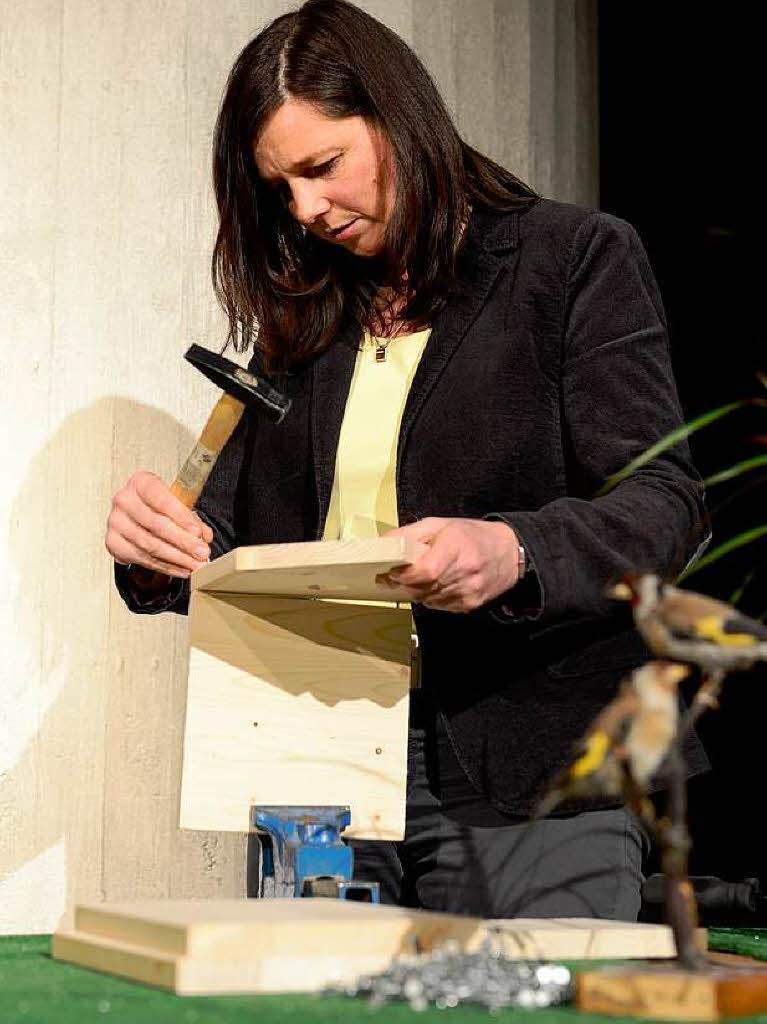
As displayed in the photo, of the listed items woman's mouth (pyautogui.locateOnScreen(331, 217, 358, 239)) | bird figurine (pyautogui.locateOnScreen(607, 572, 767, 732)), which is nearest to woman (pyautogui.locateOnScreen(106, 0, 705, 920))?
woman's mouth (pyautogui.locateOnScreen(331, 217, 358, 239))

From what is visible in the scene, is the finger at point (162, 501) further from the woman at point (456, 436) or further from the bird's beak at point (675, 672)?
the bird's beak at point (675, 672)

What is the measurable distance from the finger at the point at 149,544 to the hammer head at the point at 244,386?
17 centimetres

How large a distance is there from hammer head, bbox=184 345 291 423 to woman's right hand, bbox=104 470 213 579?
0.14 meters

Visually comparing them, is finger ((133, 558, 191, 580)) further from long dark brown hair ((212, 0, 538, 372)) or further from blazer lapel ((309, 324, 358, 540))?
long dark brown hair ((212, 0, 538, 372))

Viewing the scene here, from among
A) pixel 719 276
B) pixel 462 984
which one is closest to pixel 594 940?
pixel 462 984

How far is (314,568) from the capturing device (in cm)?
134

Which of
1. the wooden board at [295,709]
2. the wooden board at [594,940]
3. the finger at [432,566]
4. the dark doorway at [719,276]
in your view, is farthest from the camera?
the dark doorway at [719,276]

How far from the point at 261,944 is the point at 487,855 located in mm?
632

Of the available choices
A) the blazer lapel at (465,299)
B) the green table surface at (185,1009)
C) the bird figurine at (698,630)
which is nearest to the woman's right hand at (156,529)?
the blazer lapel at (465,299)

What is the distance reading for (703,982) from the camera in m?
0.92

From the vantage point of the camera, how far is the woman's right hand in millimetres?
1732

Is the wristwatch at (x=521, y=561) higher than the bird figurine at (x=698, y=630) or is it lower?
higher

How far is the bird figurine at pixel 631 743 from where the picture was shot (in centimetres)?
91

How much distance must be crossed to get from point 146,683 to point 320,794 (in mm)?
915
